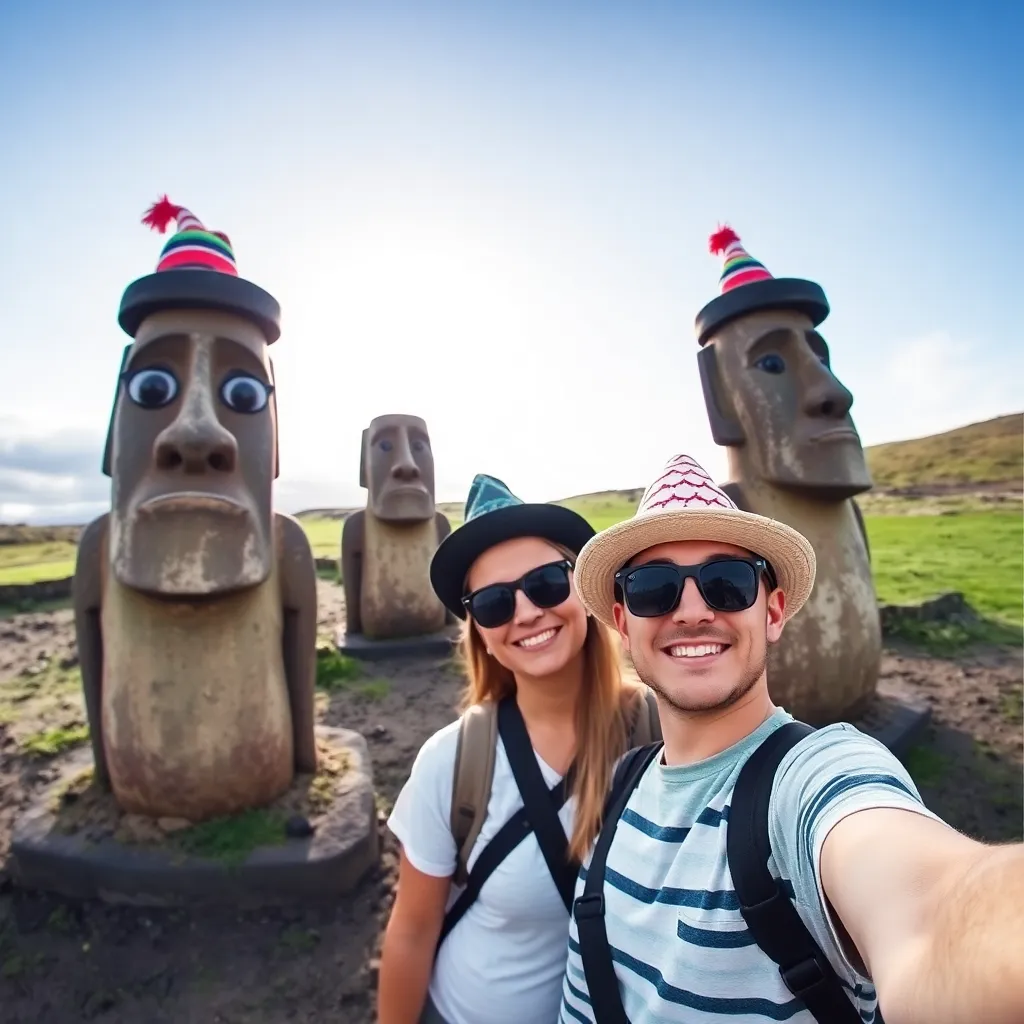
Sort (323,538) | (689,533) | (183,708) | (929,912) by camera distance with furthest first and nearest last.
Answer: (323,538)
(183,708)
(689,533)
(929,912)

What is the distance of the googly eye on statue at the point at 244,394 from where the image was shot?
3.27m

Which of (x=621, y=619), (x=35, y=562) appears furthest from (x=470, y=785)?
(x=35, y=562)

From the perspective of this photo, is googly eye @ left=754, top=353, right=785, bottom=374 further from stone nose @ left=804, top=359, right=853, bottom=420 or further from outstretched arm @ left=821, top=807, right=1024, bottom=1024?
outstretched arm @ left=821, top=807, right=1024, bottom=1024

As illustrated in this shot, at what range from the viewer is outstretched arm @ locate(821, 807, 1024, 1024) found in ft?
1.79

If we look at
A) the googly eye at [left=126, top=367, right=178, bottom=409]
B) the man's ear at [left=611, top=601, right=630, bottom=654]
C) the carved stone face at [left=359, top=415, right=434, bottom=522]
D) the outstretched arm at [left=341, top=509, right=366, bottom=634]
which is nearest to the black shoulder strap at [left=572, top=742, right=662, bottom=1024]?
the man's ear at [left=611, top=601, right=630, bottom=654]

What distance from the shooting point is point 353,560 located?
732 cm

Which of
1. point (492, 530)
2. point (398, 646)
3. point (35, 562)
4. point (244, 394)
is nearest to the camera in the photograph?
point (492, 530)

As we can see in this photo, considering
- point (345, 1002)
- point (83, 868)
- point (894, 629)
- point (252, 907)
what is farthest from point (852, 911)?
point (894, 629)

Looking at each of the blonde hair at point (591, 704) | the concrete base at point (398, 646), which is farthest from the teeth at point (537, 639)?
the concrete base at point (398, 646)

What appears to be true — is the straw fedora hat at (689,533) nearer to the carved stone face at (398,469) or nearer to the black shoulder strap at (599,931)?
the black shoulder strap at (599,931)

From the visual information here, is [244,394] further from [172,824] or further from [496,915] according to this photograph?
[496,915]

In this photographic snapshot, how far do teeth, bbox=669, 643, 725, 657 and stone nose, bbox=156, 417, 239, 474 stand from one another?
247cm

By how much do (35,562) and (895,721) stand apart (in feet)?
58.7

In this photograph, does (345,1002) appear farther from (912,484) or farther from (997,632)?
(912,484)
